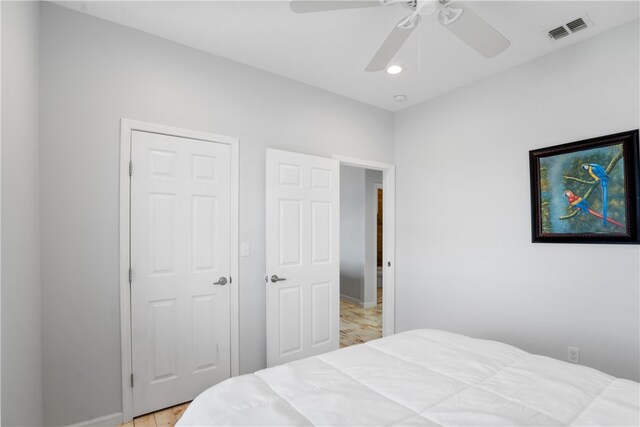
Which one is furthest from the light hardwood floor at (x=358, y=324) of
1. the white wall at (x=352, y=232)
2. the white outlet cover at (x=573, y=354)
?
the white outlet cover at (x=573, y=354)

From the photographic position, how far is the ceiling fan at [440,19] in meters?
1.50

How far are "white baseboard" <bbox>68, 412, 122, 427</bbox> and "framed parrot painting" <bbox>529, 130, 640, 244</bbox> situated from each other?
3.29 meters

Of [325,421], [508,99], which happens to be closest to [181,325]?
[325,421]

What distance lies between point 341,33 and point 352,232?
3.77m

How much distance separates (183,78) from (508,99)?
2677 mm

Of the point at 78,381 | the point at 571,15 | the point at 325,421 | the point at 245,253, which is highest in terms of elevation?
the point at 571,15

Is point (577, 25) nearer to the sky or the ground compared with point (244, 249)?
nearer to the sky

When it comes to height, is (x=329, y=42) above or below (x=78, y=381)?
above

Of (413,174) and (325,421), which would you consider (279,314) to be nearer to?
(325,421)

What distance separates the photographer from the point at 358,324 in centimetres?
440

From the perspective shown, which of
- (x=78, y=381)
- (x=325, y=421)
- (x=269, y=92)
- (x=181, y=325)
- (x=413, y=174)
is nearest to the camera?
(x=325, y=421)

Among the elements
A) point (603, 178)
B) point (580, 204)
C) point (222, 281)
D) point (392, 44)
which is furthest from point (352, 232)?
point (392, 44)

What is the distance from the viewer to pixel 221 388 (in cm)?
127

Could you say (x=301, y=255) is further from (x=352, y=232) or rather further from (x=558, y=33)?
(x=352, y=232)
